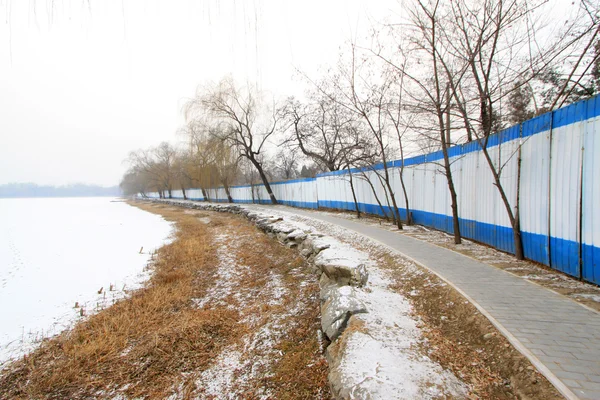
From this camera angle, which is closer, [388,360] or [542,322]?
[388,360]

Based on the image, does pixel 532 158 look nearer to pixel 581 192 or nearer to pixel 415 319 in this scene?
pixel 581 192

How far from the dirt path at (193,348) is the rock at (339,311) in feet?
1.07

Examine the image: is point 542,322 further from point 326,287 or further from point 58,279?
point 58,279

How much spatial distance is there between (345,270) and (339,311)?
1.20 metres

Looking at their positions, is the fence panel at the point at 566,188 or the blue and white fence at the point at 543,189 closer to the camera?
the blue and white fence at the point at 543,189

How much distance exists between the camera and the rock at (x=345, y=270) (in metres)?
4.59

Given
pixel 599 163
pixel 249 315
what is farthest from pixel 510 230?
pixel 249 315

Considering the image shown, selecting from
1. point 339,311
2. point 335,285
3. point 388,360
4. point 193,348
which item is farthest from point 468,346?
point 193,348

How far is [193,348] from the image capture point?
13.5 ft

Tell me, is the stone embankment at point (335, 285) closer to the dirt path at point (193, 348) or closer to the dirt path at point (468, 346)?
the dirt path at point (193, 348)

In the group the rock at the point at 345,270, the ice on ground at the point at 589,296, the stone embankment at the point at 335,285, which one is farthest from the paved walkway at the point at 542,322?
the stone embankment at the point at 335,285

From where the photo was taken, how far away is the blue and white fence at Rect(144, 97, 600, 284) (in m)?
3.83

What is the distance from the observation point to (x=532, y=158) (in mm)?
4957

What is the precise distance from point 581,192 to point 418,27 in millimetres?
4701
